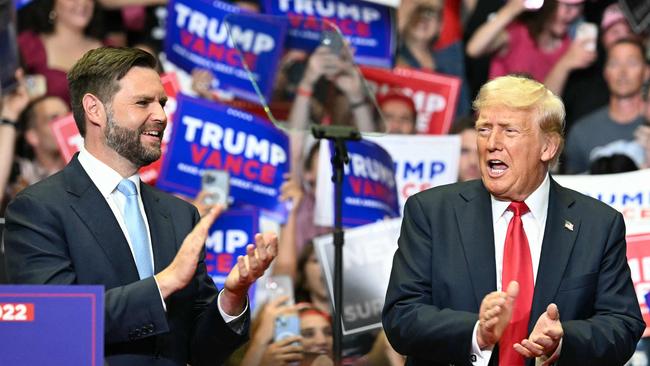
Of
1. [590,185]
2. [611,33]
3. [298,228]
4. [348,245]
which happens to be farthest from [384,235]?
[611,33]

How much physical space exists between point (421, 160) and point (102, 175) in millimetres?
2941

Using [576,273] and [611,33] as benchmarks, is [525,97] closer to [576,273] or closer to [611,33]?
[576,273]

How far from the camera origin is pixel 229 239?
528 centimetres

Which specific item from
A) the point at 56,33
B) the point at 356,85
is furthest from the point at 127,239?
the point at 56,33

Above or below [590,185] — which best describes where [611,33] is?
above

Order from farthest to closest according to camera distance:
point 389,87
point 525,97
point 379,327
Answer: point 389,87 < point 379,327 < point 525,97

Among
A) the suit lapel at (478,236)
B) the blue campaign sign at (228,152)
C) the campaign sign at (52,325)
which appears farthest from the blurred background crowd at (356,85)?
the campaign sign at (52,325)

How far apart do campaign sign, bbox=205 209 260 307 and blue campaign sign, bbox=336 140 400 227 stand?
476mm

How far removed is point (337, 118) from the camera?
462 cm

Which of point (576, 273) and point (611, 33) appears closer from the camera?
point (576, 273)

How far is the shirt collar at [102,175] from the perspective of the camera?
2859 mm

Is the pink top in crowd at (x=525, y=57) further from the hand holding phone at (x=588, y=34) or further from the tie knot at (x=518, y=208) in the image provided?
the tie knot at (x=518, y=208)

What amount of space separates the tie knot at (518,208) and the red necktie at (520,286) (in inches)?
2.0

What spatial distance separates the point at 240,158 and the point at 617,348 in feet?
9.59
